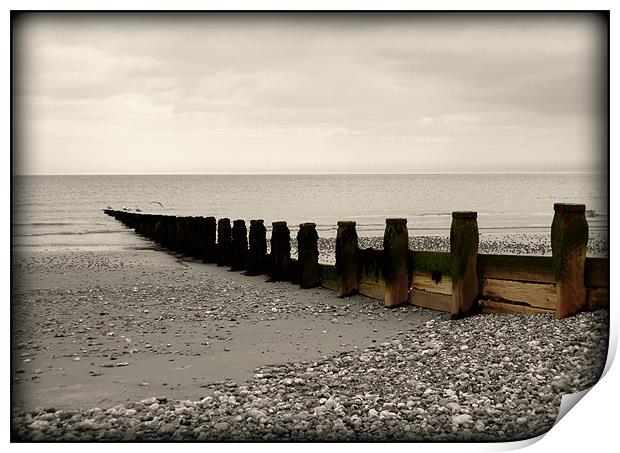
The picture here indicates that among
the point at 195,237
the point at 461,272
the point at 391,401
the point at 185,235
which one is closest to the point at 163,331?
the point at 461,272

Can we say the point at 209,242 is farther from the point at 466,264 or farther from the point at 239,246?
the point at 466,264

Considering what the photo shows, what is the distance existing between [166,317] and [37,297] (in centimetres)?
271

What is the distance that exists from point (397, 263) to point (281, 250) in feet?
12.0

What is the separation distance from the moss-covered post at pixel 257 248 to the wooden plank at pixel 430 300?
4.89 metres

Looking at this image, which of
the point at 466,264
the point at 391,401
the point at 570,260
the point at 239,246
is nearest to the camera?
the point at 391,401

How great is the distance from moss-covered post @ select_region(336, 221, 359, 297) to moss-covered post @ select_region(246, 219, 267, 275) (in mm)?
3434

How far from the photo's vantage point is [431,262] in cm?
829

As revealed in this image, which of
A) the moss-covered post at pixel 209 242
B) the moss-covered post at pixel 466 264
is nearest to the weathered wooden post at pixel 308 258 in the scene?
the moss-covered post at pixel 466 264

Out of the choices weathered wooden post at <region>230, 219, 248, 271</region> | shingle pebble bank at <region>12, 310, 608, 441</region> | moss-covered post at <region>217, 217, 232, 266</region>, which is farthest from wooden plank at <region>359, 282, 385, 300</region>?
moss-covered post at <region>217, 217, 232, 266</region>

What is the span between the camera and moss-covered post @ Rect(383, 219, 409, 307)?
28.2ft

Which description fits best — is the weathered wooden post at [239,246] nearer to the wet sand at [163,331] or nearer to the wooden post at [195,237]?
the wet sand at [163,331]

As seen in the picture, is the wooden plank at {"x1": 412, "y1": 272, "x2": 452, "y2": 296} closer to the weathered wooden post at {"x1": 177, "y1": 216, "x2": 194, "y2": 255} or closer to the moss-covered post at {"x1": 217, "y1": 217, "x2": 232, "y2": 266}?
the moss-covered post at {"x1": 217, "y1": 217, "x2": 232, "y2": 266}

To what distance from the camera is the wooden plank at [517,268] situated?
22.6 feet

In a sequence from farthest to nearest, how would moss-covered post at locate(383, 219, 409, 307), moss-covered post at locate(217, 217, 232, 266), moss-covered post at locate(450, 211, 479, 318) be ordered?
moss-covered post at locate(217, 217, 232, 266) < moss-covered post at locate(383, 219, 409, 307) < moss-covered post at locate(450, 211, 479, 318)
